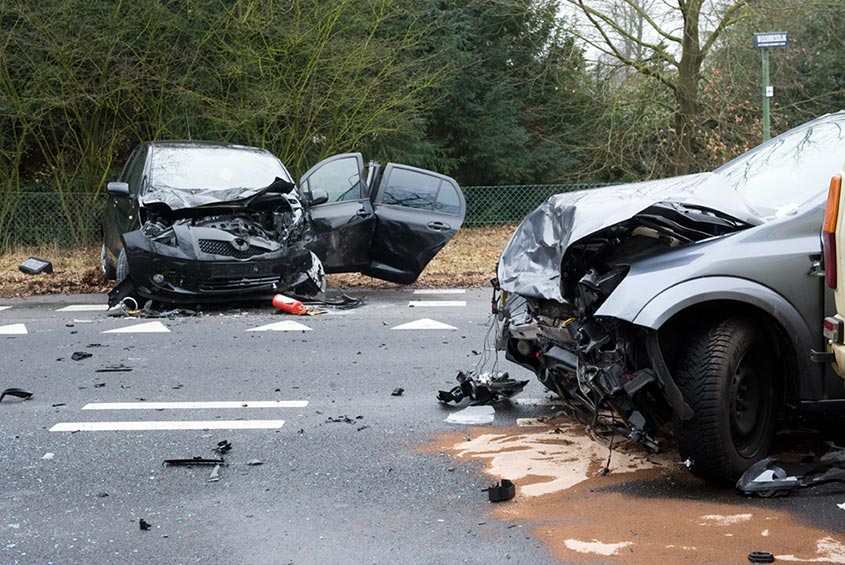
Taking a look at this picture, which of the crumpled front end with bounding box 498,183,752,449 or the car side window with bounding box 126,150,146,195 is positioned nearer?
the crumpled front end with bounding box 498,183,752,449

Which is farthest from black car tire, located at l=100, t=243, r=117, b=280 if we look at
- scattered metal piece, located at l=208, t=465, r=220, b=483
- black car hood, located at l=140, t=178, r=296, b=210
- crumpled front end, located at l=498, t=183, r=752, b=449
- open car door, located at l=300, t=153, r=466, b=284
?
crumpled front end, located at l=498, t=183, r=752, b=449

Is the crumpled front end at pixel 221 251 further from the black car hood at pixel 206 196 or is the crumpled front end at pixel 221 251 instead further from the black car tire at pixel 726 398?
the black car tire at pixel 726 398

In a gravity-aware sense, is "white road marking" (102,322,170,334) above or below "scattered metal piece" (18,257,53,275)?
below

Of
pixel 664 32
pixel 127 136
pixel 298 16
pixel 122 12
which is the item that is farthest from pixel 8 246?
pixel 664 32

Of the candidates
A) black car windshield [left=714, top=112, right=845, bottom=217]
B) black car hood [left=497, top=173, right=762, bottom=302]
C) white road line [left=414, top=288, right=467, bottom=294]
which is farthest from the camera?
white road line [left=414, top=288, right=467, bottom=294]

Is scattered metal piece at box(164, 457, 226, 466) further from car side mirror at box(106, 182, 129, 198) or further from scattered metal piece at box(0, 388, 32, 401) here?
car side mirror at box(106, 182, 129, 198)

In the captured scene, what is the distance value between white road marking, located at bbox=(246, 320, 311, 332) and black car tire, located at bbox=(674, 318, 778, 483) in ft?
17.8

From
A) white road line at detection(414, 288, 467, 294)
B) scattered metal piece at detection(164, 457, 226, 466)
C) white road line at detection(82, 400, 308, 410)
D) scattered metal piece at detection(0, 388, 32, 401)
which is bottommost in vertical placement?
scattered metal piece at detection(164, 457, 226, 466)

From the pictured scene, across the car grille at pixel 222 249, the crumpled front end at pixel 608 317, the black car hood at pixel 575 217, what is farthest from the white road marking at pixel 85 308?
the crumpled front end at pixel 608 317

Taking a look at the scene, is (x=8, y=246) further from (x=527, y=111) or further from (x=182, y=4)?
(x=527, y=111)

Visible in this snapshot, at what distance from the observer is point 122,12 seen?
52.4 feet

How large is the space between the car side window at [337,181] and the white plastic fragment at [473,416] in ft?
19.4

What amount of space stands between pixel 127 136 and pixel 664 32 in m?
10.3

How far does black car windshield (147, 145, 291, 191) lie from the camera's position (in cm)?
1110
